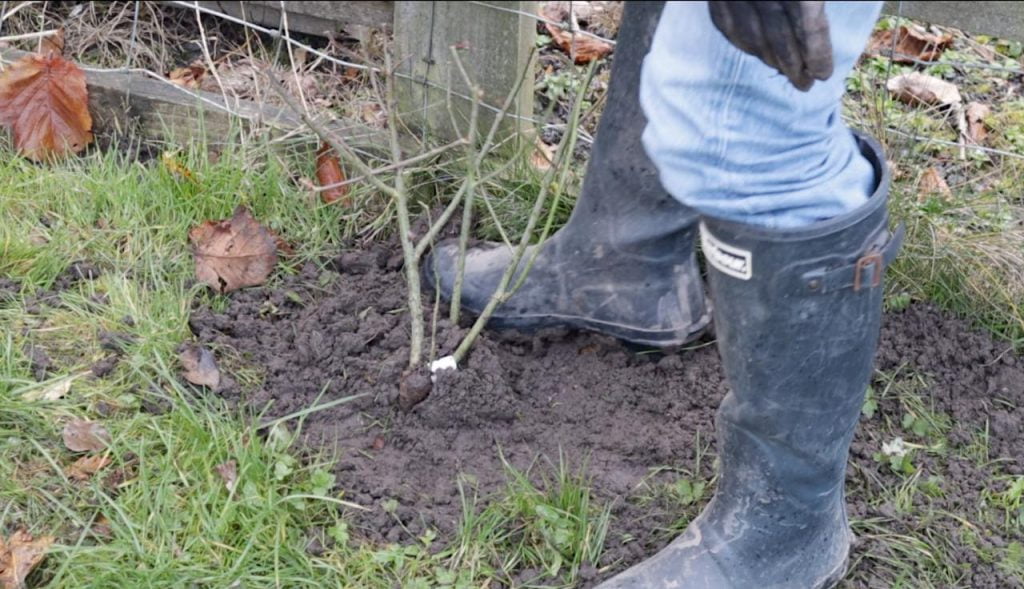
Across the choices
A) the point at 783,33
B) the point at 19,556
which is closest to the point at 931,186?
the point at 783,33

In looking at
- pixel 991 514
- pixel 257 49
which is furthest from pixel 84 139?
pixel 991 514

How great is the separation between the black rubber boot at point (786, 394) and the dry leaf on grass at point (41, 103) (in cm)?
168

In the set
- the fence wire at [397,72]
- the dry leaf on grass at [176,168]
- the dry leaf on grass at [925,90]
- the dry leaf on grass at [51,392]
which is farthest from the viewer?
the dry leaf on grass at [925,90]

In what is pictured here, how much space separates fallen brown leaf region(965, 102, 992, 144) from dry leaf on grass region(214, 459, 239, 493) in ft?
6.51

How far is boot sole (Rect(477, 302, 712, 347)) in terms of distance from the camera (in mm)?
2207

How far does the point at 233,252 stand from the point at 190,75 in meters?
0.78

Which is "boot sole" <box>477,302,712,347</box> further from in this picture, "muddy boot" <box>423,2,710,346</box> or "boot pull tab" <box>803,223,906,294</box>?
"boot pull tab" <box>803,223,906,294</box>

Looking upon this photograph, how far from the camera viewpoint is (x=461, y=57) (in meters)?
2.45

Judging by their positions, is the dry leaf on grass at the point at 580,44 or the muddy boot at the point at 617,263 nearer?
the muddy boot at the point at 617,263

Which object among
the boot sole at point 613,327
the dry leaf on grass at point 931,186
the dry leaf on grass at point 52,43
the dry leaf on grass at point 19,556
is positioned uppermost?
the dry leaf on grass at point 52,43

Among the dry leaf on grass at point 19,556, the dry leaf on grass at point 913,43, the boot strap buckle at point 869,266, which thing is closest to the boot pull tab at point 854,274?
the boot strap buckle at point 869,266

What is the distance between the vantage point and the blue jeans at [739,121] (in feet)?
4.31

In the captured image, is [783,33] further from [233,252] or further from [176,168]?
[176,168]

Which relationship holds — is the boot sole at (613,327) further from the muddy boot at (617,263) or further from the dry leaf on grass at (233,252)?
the dry leaf on grass at (233,252)
